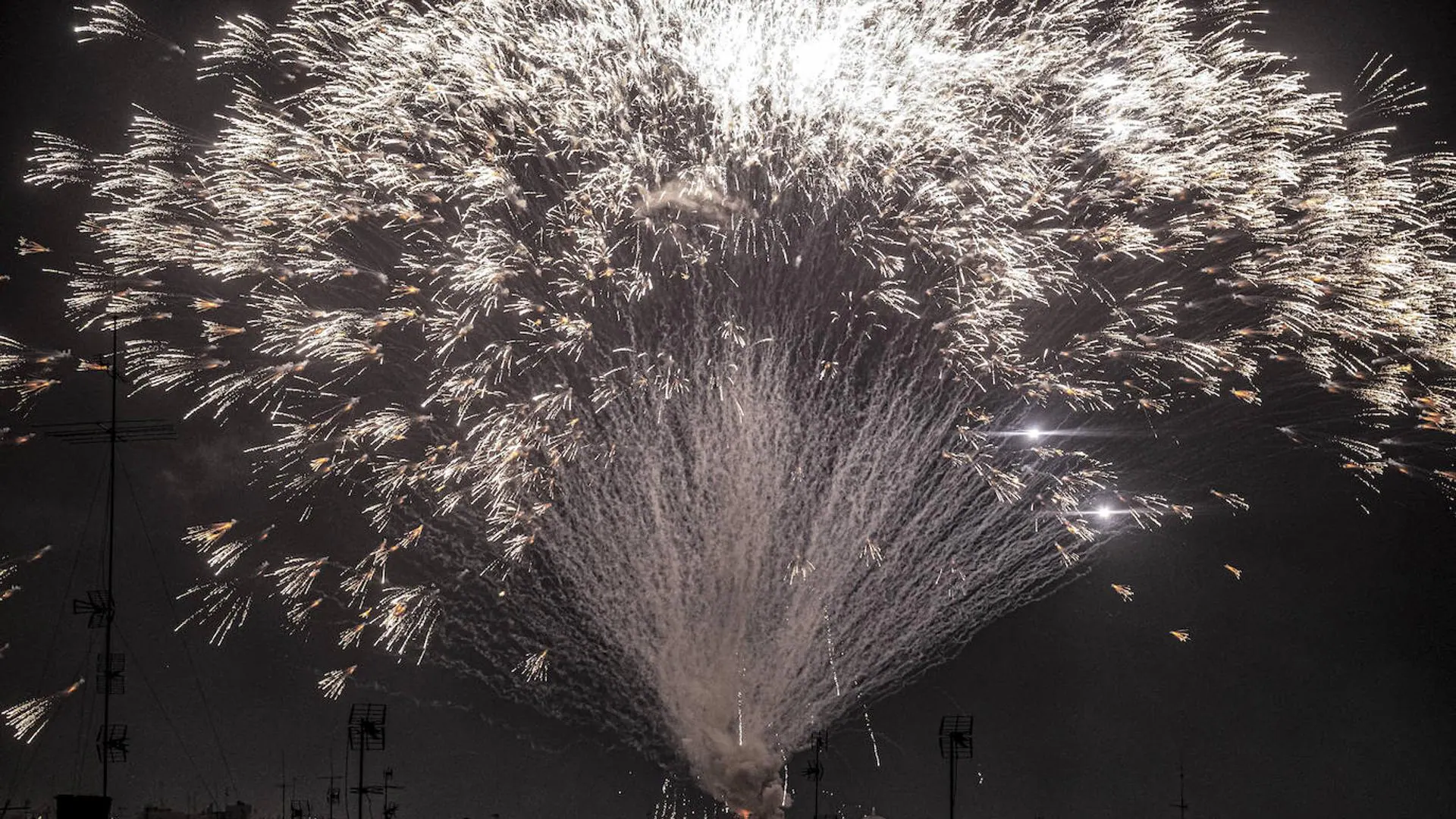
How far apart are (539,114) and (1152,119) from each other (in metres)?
11.4

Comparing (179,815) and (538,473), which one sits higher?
(538,473)

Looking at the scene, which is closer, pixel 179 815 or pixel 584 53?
pixel 584 53

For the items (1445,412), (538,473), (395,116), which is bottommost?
(538,473)

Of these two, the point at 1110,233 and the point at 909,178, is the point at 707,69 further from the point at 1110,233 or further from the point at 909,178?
the point at 1110,233

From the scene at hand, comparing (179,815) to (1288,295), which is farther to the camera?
(179,815)

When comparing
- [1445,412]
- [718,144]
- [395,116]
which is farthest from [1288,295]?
[395,116]

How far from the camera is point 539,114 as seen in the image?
24.4m

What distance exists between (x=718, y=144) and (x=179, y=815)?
123 feet

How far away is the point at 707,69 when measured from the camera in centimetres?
2389

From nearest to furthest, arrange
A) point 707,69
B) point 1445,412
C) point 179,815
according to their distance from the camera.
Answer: point 707,69, point 1445,412, point 179,815

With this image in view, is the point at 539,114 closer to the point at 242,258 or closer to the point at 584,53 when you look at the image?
the point at 584,53

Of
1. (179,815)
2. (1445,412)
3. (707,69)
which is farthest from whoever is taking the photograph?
(179,815)

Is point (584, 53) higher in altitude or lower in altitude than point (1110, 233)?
higher

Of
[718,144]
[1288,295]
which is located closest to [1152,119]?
[1288,295]
